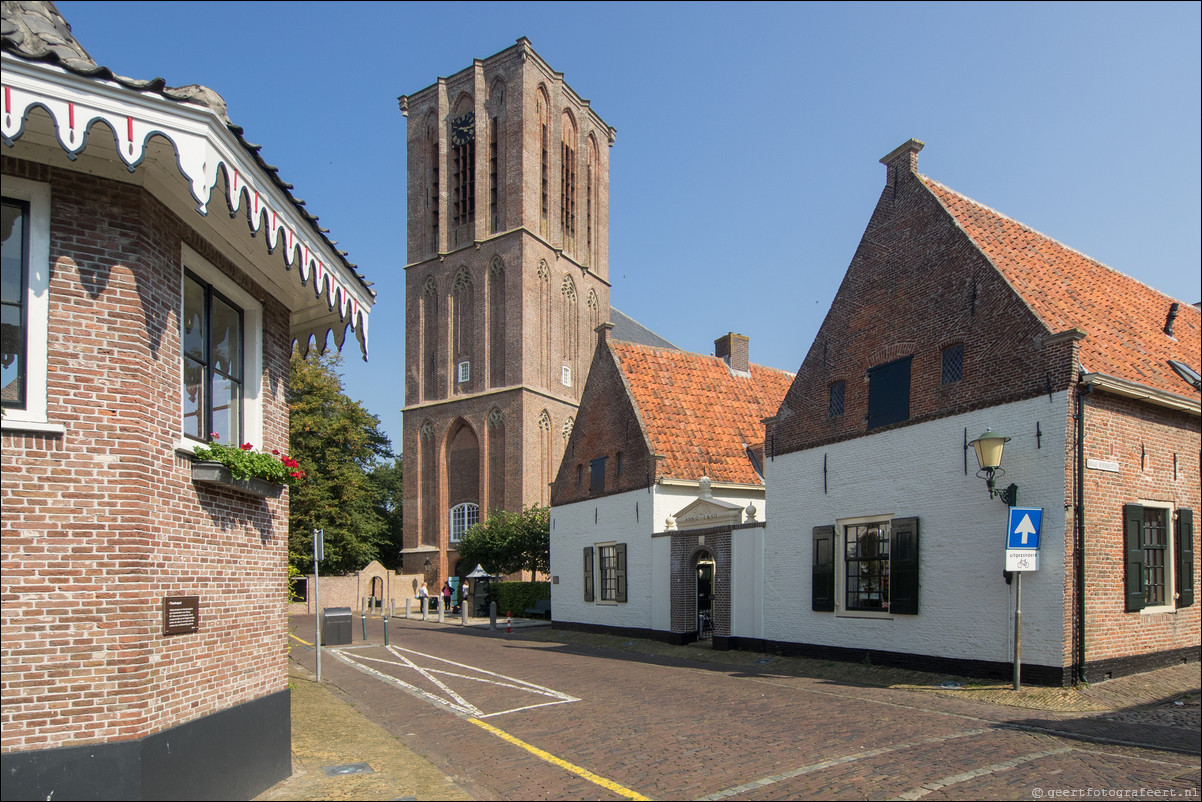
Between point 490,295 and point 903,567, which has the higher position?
point 490,295

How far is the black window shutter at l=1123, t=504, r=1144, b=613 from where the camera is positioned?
40.5 ft

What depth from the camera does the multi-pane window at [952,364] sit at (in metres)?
13.9

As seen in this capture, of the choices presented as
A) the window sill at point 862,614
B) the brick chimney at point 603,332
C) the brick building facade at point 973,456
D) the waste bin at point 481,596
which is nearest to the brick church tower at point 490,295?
the waste bin at point 481,596

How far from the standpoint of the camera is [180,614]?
6.31 meters

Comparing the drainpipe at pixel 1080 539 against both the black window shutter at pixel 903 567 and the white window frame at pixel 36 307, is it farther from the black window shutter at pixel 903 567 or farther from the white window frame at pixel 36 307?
the white window frame at pixel 36 307

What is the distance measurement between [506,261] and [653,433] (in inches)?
1201

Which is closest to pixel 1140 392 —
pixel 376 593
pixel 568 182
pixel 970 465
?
pixel 970 465

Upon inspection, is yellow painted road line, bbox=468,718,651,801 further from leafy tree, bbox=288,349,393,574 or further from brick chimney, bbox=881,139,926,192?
leafy tree, bbox=288,349,393,574

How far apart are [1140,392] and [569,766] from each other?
388 inches

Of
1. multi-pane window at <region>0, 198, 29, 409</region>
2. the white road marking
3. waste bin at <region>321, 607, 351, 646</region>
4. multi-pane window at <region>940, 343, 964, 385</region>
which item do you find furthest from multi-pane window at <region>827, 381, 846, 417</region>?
multi-pane window at <region>0, 198, 29, 409</region>

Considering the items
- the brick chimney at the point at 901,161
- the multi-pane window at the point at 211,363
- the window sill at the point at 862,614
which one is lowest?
the window sill at the point at 862,614

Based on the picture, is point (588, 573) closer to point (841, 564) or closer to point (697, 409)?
point (697, 409)

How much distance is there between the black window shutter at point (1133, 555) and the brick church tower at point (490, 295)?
3758cm

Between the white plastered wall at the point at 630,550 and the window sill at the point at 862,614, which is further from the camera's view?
the white plastered wall at the point at 630,550
